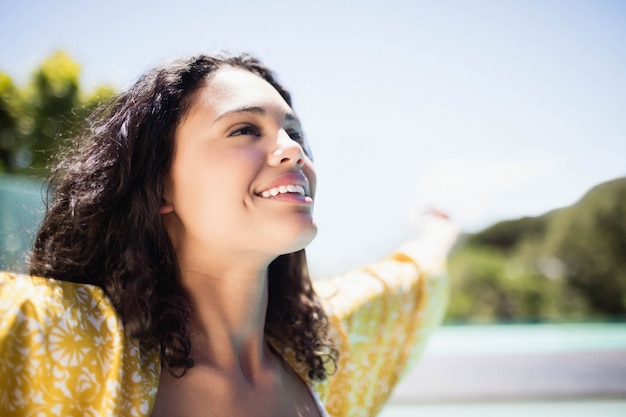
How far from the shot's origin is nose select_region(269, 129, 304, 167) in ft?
4.15

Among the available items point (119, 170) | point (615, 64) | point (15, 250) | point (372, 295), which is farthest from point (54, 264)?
point (615, 64)

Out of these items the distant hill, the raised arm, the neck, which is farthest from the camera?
the distant hill

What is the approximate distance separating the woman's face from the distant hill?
10.3 m

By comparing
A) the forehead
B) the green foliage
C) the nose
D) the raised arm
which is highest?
the forehead

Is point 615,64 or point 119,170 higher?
point 615,64

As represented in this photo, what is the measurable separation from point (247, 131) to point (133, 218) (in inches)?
15.2

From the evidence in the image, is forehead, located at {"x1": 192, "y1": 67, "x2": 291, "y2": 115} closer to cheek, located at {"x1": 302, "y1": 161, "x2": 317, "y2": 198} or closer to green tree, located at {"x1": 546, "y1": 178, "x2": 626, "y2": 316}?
cheek, located at {"x1": 302, "y1": 161, "x2": 317, "y2": 198}

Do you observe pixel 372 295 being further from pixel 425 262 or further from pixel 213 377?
pixel 213 377

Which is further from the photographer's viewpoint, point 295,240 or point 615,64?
point 615,64

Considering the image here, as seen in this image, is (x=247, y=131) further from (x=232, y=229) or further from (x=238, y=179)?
(x=232, y=229)

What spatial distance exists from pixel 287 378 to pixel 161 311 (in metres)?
0.47

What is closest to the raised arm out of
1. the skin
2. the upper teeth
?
the skin

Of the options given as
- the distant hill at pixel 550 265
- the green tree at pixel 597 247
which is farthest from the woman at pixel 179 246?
the green tree at pixel 597 247

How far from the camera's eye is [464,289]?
1328 centimetres
